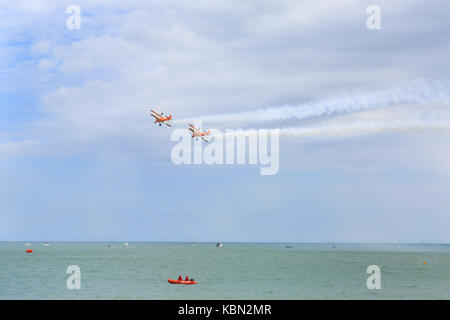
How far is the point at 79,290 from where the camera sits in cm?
8075

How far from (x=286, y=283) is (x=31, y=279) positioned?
168ft

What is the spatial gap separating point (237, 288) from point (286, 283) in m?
13.4

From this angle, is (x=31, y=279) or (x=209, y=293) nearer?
(x=209, y=293)
